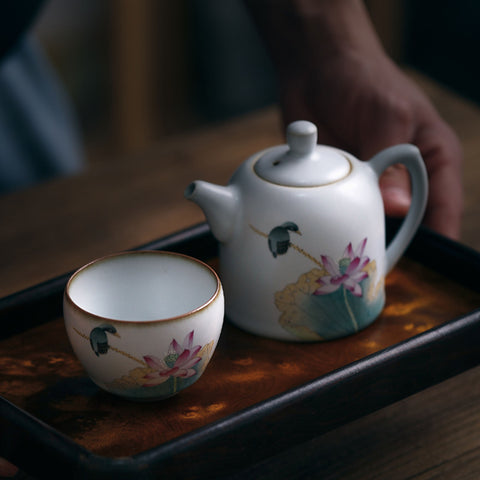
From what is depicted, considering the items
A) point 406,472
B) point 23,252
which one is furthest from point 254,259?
point 23,252

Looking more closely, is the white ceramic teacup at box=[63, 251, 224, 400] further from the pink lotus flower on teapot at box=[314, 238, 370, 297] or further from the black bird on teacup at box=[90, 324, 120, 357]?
the pink lotus flower on teapot at box=[314, 238, 370, 297]

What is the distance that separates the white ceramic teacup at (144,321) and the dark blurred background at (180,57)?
6.24 feet

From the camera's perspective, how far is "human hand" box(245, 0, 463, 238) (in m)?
0.90

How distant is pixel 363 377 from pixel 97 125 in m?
2.41

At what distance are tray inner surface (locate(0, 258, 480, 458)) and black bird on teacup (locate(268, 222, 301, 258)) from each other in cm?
8

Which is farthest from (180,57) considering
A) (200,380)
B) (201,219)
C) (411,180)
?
(200,380)

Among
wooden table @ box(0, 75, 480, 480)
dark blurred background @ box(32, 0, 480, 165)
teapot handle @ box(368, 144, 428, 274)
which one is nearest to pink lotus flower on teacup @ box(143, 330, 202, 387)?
wooden table @ box(0, 75, 480, 480)

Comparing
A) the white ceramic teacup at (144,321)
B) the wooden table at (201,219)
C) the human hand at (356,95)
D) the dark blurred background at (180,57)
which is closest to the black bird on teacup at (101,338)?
the white ceramic teacup at (144,321)

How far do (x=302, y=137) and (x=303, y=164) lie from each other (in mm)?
24

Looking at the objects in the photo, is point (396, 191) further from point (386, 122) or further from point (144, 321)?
point (144, 321)

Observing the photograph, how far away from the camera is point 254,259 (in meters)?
0.64

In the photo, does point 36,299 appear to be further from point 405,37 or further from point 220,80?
point 405,37

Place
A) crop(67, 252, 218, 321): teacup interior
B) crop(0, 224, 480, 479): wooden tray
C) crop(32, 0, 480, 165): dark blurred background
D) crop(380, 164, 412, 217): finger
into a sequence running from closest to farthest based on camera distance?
crop(0, 224, 480, 479): wooden tray
crop(67, 252, 218, 321): teacup interior
crop(380, 164, 412, 217): finger
crop(32, 0, 480, 165): dark blurred background

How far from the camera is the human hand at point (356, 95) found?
2.96ft
